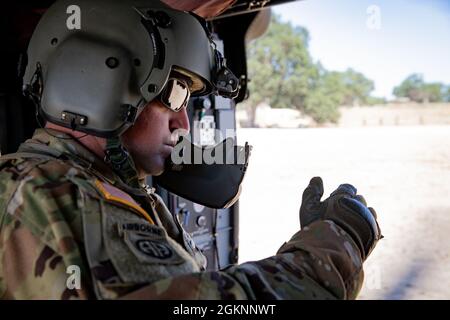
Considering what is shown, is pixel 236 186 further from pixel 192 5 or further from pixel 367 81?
pixel 367 81

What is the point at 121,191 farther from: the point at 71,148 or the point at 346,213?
the point at 346,213

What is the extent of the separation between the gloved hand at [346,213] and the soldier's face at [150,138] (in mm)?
400

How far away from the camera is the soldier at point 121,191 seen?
87 centimetres

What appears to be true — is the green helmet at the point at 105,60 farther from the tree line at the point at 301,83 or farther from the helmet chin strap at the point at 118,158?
the tree line at the point at 301,83

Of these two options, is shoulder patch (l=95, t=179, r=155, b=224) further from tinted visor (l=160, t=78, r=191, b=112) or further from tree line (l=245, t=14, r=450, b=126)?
tree line (l=245, t=14, r=450, b=126)

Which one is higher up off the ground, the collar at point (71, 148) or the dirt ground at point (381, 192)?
the collar at point (71, 148)

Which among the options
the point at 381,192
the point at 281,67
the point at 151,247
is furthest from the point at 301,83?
the point at 151,247

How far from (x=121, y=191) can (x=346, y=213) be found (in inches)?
20.4

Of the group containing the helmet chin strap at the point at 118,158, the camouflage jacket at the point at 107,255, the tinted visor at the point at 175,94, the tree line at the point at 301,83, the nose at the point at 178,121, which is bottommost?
the camouflage jacket at the point at 107,255

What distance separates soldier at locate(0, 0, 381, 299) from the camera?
0.87 metres

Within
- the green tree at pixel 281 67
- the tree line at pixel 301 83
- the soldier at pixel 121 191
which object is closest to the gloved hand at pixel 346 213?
the soldier at pixel 121 191

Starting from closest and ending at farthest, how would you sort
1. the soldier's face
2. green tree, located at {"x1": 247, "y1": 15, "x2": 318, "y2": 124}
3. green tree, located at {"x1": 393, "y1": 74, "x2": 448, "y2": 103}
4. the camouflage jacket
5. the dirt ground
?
1. the camouflage jacket
2. the soldier's face
3. the dirt ground
4. green tree, located at {"x1": 393, "y1": 74, "x2": 448, "y2": 103}
5. green tree, located at {"x1": 247, "y1": 15, "x2": 318, "y2": 124}

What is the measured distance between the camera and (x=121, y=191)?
1.05 m

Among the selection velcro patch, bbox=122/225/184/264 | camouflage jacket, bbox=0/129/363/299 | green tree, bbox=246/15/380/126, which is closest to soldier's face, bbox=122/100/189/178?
camouflage jacket, bbox=0/129/363/299
